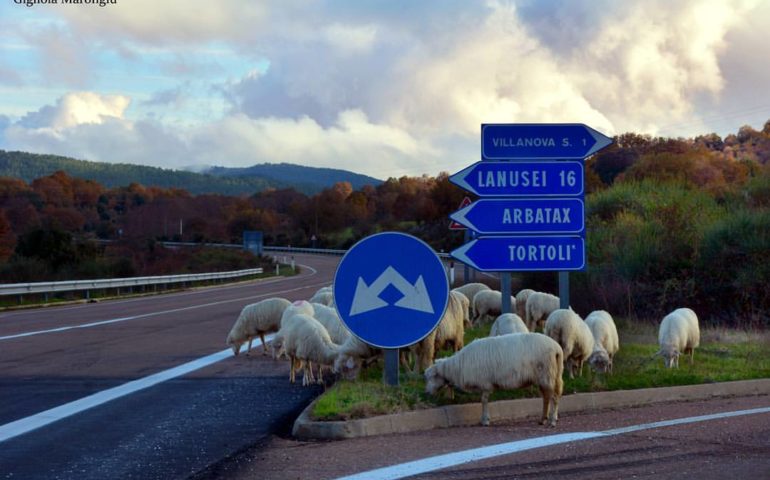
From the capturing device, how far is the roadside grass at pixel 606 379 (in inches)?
342

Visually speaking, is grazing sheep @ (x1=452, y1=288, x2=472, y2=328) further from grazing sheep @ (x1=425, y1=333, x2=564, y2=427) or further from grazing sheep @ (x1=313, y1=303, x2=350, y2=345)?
grazing sheep @ (x1=425, y1=333, x2=564, y2=427)

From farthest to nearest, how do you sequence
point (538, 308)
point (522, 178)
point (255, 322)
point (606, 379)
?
1. point (538, 308)
2. point (255, 322)
3. point (522, 178)
4. point (606, 379)

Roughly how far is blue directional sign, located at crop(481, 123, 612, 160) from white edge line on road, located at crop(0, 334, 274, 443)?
4.99m

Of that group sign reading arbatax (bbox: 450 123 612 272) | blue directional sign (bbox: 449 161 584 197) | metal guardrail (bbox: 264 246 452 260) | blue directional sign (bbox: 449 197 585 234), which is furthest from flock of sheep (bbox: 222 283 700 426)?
metal guardrail (bbox: 264 246 452 260)

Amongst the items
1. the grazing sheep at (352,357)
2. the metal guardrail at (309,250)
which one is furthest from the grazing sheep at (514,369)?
the metal guardrail at (309,250)

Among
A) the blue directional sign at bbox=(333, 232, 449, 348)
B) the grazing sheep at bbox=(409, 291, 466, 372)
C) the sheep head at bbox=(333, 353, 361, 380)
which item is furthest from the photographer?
the grazing sheep at bbox=(409, 291, 466, 372)

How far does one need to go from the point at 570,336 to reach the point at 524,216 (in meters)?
1.56

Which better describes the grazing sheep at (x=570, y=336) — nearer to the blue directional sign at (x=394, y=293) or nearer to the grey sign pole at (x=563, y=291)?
the grey sign pole at (x=563, y=291)

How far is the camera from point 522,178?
1206 centimetres

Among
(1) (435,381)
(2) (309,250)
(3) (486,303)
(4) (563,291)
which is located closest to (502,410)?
Answer: (1) (435,381)

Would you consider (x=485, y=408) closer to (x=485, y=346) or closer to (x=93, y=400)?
(x=485, y=346)

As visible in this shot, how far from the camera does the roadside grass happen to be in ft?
28.5

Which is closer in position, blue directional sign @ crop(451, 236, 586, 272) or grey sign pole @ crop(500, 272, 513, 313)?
blue directional sign @ crop(451, 236, 586, 272)

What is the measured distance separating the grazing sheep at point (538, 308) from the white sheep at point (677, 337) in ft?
10.3
